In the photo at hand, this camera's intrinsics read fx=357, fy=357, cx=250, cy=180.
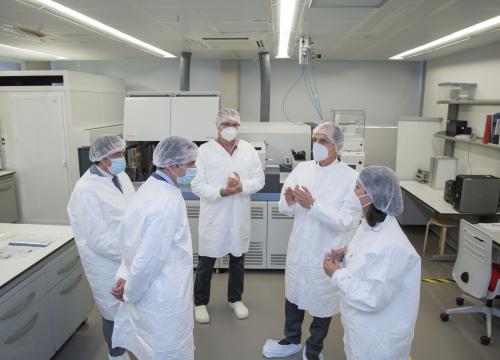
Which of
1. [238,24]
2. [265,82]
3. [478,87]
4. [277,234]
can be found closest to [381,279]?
[277,234]

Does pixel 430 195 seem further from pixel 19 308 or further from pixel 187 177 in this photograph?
pixel 19 308

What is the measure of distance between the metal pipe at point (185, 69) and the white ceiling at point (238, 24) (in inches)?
12.3

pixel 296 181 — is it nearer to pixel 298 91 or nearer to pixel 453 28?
pixel 453 28

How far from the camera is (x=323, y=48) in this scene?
4.56 meters

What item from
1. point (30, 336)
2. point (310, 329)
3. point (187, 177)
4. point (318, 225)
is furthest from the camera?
point (310, 329)

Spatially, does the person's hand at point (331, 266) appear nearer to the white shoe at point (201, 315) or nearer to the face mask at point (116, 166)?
the face mask at point (116, 166)

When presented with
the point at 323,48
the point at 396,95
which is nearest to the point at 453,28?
the point at 323,48

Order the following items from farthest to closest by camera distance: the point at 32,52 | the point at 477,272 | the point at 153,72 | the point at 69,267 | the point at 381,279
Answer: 1. the point at 153,72
2. the point at 32,52
3. the point at 477,272
4. the point at 69,267
5. the point at 381,279

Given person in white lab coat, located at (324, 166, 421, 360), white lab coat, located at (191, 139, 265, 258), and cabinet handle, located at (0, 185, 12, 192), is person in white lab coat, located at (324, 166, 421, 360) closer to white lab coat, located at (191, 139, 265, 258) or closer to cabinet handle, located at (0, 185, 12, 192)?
white lab coat, located at (191, 139, 265, 258)

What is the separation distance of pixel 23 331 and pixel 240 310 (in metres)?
1.46

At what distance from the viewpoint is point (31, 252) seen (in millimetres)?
2086

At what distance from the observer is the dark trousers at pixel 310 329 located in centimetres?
213

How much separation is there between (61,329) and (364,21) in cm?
324

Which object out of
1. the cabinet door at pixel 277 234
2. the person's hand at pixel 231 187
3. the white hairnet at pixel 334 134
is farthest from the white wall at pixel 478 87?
the person's hand at pixel 231 187
